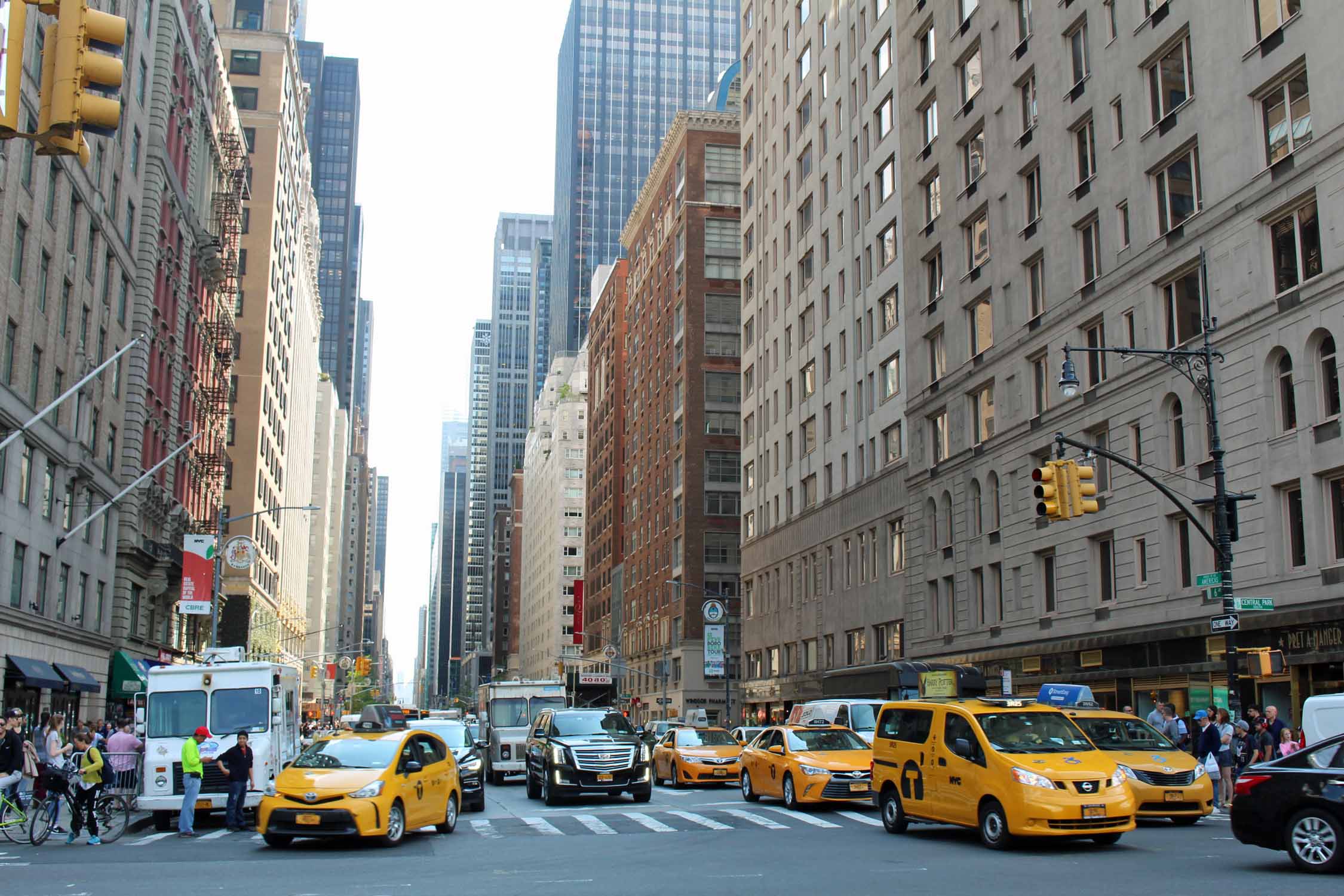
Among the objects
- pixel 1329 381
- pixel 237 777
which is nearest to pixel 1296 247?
pixel 1329 381

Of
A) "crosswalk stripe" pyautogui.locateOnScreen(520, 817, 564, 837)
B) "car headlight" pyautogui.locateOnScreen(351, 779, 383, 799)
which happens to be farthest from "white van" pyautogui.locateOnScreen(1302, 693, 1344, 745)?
"car headlight" pyautogui.locateOnScreen(351, 779, 383, 799)

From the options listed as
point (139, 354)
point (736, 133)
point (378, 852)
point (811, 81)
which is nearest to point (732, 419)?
point (736, 133)

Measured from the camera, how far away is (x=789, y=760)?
79.6ft

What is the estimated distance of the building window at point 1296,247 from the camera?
30.3 meters

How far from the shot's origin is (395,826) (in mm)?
18844

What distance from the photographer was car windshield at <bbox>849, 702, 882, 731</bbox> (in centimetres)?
3023

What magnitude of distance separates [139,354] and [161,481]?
7954 mm

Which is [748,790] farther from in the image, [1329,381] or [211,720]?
[1329,381]

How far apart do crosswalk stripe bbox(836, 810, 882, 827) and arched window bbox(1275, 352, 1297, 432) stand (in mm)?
14939

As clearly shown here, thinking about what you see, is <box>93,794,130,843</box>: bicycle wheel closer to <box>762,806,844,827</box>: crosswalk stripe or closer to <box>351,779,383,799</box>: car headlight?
<box>351,779,383,799</box>: car headlight

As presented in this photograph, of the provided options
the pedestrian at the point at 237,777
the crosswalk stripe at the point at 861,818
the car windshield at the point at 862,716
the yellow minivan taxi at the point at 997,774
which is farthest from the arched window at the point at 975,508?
the pedestrian at the point at 237,777

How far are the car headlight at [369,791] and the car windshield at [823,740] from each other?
28.6 ft

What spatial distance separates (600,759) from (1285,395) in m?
18.1

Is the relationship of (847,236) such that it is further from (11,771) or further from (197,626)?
(11,771)
